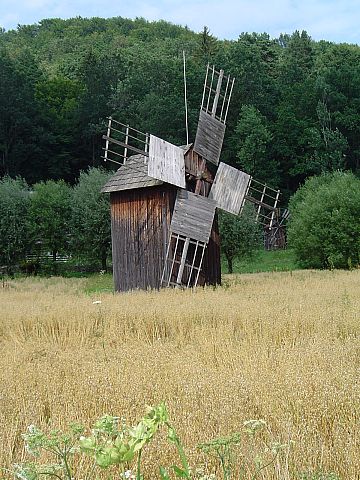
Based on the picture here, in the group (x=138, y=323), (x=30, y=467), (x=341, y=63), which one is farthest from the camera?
(x=341, y=63)

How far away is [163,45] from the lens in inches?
2793

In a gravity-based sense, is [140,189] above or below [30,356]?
above

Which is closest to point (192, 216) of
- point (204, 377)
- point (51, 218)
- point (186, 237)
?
point (186, 237)

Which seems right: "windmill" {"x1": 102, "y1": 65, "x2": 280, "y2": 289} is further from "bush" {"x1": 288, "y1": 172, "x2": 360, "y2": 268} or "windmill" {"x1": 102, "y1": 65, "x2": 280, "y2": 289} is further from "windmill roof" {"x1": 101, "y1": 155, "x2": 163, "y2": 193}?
"bush" {"x1": 288, "y1": 172, "x2": 360, "y2": 268}

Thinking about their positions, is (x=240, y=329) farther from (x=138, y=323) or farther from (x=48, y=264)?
(x=48, y=264)

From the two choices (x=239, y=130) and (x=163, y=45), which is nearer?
(x=239, y=130)

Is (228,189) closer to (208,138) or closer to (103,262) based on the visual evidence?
(208,138)

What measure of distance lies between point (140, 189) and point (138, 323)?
949 cm

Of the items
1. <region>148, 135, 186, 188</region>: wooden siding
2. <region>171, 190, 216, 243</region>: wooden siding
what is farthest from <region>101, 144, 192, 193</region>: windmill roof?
<region>171, 190, 216, 243</region>: wooden siding

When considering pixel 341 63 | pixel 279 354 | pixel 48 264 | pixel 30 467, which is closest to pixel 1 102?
pixel 48 264

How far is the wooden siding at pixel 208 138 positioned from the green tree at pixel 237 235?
15.5 m

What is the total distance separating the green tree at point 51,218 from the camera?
3847 centimetres

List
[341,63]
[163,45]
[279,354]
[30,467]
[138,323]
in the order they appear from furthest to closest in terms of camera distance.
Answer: [163,45] < [341,63] < [138,323] < [279,354] < [30,467]

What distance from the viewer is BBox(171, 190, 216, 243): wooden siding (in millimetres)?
18156
